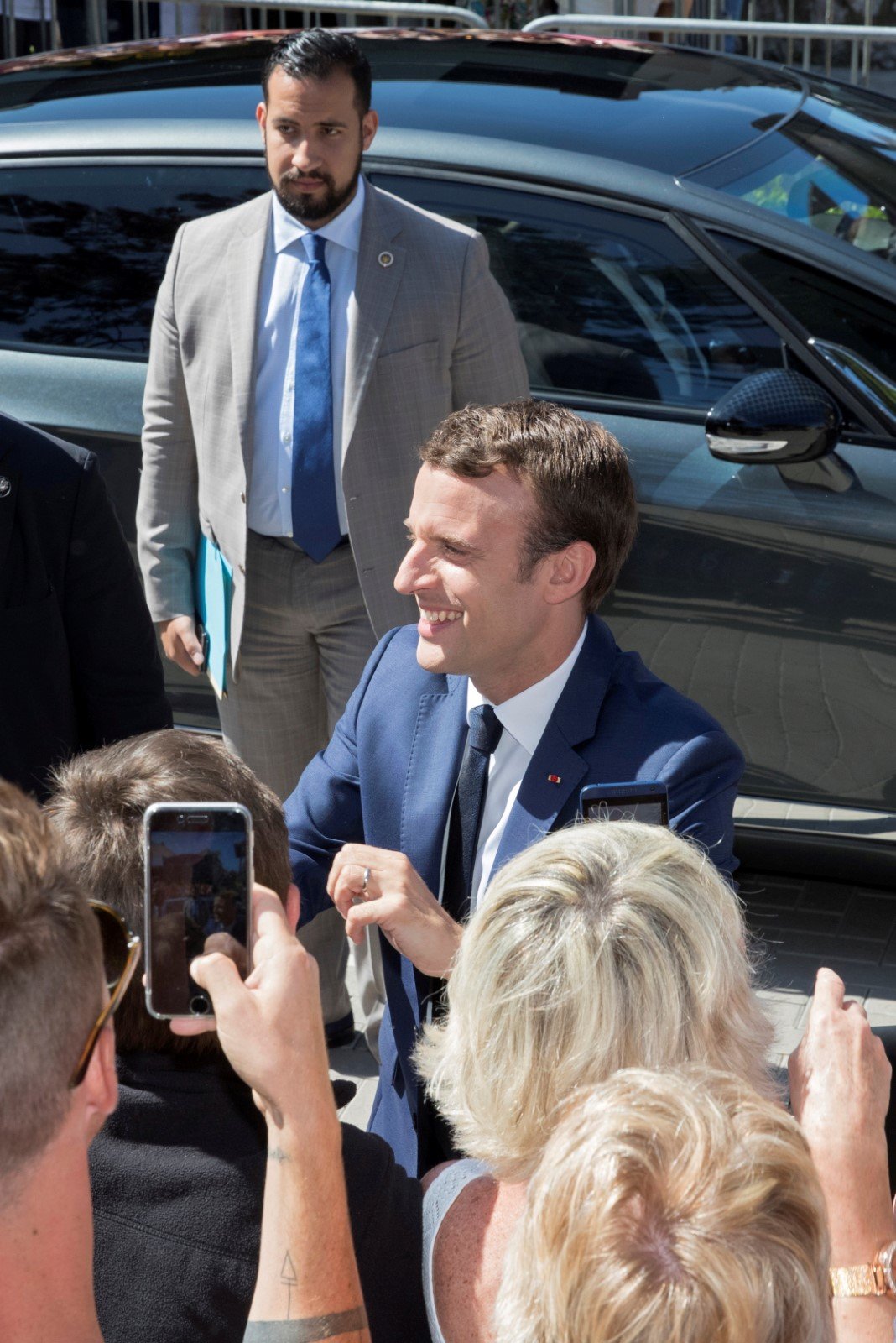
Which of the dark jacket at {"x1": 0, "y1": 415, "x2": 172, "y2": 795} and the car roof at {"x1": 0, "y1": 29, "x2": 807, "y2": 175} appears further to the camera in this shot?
the car roof at {"x1": 0, "y1": 29, "x2": 807, "y2": 175}

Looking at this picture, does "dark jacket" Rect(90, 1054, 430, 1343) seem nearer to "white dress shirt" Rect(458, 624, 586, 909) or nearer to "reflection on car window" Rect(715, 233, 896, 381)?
"white dress shirt" Rect(458, 624, 586, 909)

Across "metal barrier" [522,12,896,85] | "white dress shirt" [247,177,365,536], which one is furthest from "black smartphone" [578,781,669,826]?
"metal barrier" [522,12,896,85]

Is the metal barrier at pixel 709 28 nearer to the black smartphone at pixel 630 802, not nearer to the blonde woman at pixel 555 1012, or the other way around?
the black smartphone at pixel 630 802

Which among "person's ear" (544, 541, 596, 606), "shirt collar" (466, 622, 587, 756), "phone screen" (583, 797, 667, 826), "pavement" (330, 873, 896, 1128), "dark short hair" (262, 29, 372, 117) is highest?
"dark short hair" (262, 29, 372, 117)

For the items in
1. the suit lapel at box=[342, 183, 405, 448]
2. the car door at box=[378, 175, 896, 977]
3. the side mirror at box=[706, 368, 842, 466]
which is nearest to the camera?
the suit lapel at box=[342, 183, 405, 448]

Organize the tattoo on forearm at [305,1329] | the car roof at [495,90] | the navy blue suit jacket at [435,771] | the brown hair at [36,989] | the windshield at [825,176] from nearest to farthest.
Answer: the brown hair at [36,989]
the tattoo on forearm at [305,1329]
the navy blue suit jacket at [435,771]
the windshield at [825,176]
the car roof at [495,90]

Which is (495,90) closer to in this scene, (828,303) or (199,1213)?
(828,303)

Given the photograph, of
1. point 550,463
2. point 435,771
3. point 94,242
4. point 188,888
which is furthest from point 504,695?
point 94,242

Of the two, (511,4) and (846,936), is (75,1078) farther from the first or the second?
(511,4)

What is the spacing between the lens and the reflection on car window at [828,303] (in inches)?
167

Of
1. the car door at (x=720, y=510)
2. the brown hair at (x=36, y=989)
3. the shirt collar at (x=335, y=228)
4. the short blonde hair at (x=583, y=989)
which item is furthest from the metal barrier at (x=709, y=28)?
the brown hair at (x=36, y=989)

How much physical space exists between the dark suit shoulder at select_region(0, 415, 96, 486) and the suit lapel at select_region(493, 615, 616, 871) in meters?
1.00

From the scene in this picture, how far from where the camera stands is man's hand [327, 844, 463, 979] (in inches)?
93.8

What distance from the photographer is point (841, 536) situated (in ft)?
13.7
